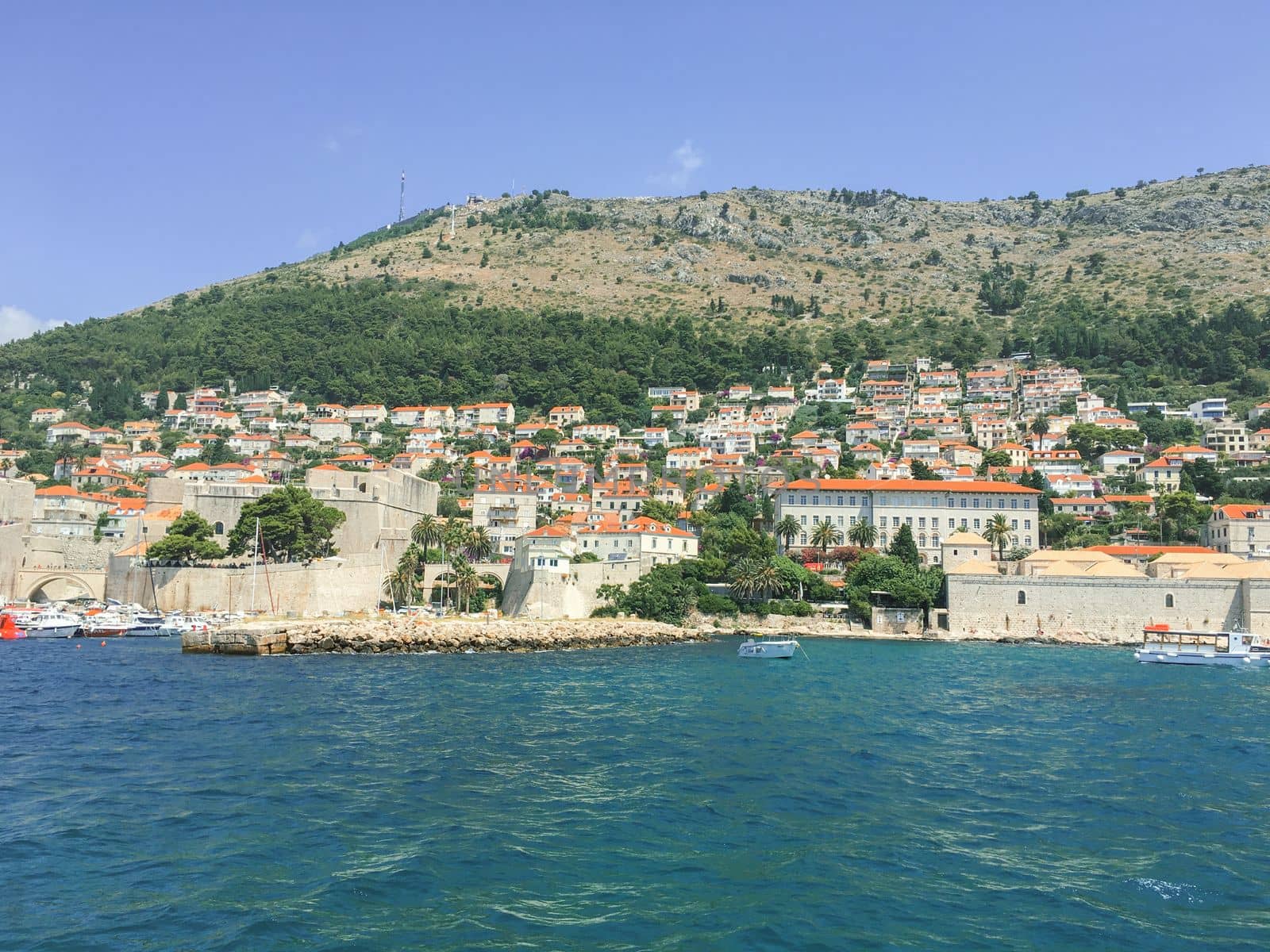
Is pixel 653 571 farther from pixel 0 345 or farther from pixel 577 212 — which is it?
pixel 577 212

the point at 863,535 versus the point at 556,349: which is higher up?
the point at 556,349

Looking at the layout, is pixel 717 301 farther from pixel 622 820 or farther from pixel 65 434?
pixel 622 820

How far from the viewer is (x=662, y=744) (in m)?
17.4

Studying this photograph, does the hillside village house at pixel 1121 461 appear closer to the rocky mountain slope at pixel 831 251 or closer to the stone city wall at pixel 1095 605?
the stone city wall at pixel 1095 605

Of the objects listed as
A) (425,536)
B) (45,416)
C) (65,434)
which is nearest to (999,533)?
(425,536)

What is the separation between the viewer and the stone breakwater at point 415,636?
33.0m

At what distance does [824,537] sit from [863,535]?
2546 millimetres

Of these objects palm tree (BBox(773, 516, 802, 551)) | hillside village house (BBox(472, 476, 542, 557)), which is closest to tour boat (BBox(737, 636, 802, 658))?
palm tree (BBox(773, 516, 802, 551))

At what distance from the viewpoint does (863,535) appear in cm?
5284

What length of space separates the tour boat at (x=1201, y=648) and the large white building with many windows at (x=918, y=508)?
13.8m

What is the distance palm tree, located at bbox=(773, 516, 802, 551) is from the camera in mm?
53938

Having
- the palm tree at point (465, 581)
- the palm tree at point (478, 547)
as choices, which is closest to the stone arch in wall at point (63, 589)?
the palm tree at point (478, 547)

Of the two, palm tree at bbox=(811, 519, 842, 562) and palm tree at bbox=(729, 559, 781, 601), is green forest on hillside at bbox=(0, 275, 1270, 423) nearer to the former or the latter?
palm tree at bbox=(811, 519, 842, 562)

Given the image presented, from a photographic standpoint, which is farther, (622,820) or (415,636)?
(415,636)
